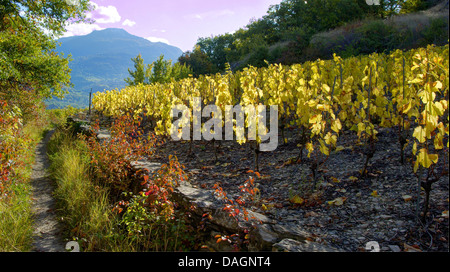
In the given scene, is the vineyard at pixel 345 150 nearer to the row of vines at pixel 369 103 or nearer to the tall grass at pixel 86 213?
the row of vines at pixel 369 103

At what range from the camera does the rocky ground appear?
A: 1.92 meters

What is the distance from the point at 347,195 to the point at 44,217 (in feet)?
12.5

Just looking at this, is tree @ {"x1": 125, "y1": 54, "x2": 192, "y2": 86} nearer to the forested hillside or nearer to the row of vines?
the forested hillside

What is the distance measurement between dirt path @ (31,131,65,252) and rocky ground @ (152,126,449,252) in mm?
1745

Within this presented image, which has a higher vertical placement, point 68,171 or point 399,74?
point 399,74

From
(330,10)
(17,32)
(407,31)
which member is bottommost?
(17,32)

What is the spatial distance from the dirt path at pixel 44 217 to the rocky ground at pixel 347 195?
5.73 feet

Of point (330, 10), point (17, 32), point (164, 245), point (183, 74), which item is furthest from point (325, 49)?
point (164, 245)

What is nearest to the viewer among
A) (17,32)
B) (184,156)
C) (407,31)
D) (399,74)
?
(399,74)

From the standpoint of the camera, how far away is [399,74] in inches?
122

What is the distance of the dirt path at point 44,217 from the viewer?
2934 millimetres

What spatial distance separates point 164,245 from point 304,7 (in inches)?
904

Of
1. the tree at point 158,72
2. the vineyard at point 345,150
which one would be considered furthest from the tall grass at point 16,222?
the tree at point 158,72
